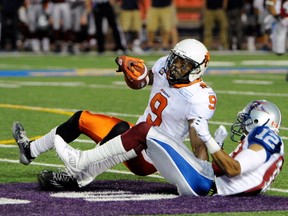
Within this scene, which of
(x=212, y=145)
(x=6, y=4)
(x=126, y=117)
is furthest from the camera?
(x=6, y=4)

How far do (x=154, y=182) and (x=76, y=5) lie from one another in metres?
19.5

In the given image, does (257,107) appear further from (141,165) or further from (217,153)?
(141,165)

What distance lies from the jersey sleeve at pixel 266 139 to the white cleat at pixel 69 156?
1142 millimetres

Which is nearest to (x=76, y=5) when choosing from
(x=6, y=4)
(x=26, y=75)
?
(x=6, y=4)

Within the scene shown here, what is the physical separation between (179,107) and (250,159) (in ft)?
2.19

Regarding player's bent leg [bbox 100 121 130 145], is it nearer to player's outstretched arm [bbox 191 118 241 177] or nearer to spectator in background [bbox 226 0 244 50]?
player's outstretched arm [bbox 191 118 241 177]

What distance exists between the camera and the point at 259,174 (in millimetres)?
7133

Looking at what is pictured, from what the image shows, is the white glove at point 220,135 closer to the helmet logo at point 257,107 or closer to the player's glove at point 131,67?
the helmet logo at point 257,107

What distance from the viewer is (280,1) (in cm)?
1753

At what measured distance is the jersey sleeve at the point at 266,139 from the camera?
7129 mm

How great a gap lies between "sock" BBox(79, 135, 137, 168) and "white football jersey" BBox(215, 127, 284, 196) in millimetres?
608

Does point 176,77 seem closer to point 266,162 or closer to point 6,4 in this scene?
point 266,162

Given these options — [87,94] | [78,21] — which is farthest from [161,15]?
[87,94]

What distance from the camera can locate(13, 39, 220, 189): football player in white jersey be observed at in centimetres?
737
